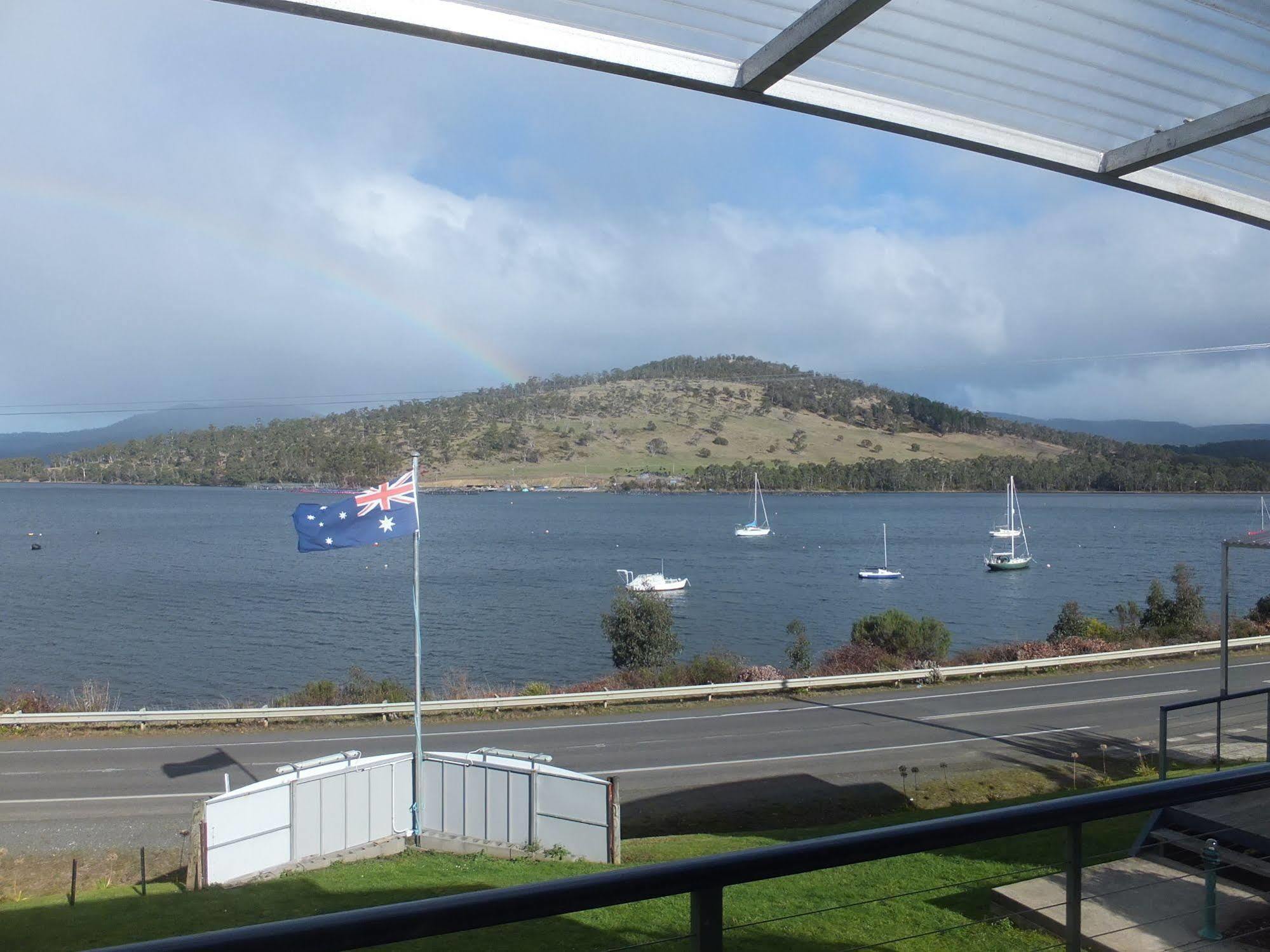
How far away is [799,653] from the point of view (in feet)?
102

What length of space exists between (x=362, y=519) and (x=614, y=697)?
34.5 ft

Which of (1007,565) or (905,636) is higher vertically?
(905,636)

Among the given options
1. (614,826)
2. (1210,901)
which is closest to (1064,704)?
(614,826)

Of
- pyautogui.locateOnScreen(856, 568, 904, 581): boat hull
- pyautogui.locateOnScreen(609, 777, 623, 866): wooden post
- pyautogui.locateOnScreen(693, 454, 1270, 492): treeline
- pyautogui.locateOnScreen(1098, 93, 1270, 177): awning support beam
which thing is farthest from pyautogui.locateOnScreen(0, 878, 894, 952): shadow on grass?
pyautogui.locateOnScreen(693, 454, 1270, 492): treeline

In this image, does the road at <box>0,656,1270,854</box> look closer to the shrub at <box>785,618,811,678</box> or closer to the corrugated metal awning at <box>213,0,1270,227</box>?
the shrub at <box>785,618,811,678</box>

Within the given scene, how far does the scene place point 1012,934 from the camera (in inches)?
203

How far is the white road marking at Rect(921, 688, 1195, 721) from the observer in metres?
20.1

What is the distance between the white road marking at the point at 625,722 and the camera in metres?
18.5

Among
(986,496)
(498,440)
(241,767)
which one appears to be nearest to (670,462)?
(498,440)

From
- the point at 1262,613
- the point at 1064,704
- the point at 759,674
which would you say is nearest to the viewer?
the point at 1064,704

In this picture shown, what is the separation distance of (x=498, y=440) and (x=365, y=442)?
26.9 m

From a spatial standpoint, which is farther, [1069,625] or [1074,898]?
[1069,625]

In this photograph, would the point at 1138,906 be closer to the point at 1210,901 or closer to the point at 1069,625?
the point at 1210,901

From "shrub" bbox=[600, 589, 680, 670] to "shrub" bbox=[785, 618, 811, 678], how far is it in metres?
3.77
